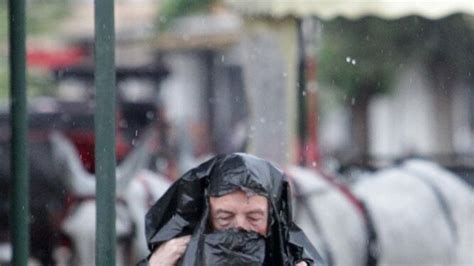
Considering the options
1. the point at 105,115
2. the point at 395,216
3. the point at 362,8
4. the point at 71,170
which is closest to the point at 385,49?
the point at 71,170

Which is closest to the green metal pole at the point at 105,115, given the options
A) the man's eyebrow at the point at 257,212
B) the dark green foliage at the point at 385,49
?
the man's eyebrow at the point at 257,212

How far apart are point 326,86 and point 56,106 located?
66.0ft

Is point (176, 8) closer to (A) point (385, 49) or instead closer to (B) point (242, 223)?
(A) point (385, 49)

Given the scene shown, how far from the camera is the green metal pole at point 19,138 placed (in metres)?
5.12

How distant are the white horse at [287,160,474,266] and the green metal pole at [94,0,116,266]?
491 centimetres

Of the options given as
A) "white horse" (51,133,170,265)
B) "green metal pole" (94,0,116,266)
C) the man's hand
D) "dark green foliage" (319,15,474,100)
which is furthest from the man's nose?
"dark green foliage" (319,15,474,100)

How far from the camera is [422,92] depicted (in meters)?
32.9

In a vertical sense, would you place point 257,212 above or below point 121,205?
above

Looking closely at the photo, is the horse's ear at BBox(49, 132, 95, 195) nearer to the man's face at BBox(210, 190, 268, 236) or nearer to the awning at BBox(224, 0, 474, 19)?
the awning at BBox(224, 0, 474, 19)

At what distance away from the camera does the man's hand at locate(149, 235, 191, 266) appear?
457 cm

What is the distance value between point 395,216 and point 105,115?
20.0ft

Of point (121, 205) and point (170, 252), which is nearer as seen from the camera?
point (170, 252)

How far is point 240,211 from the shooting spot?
4547mm

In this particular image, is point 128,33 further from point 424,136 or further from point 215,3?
point 215,3
